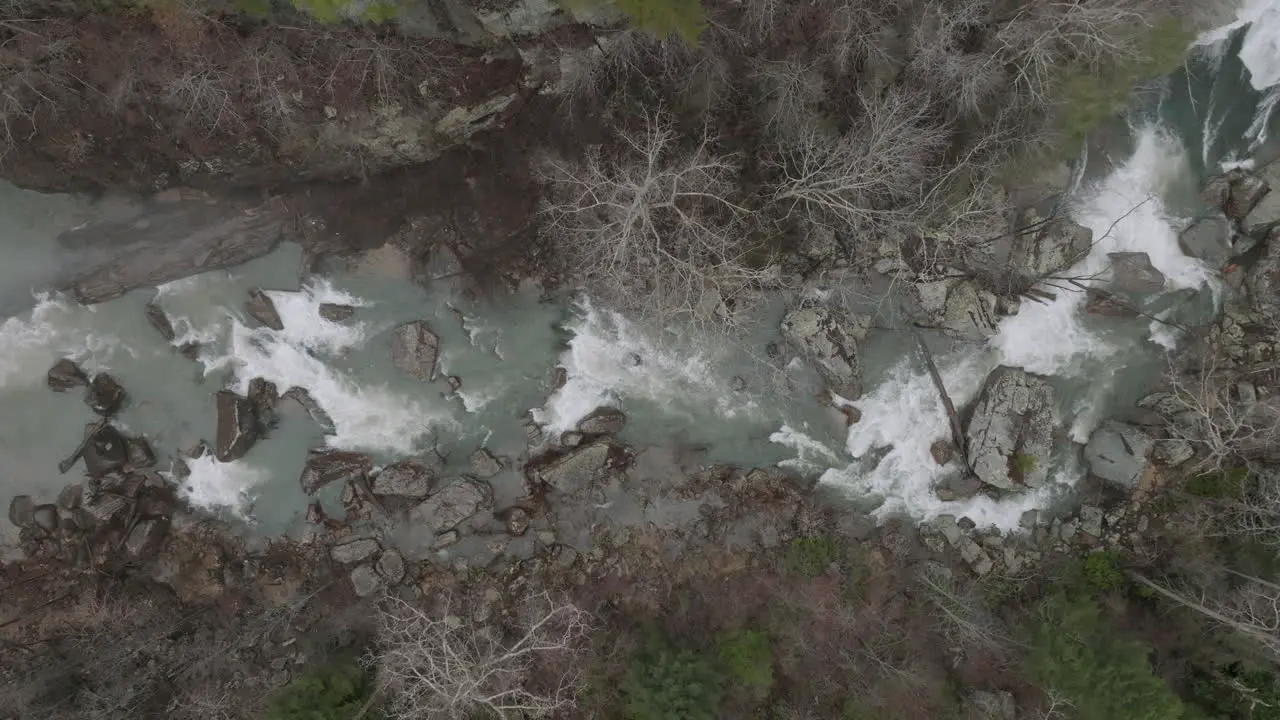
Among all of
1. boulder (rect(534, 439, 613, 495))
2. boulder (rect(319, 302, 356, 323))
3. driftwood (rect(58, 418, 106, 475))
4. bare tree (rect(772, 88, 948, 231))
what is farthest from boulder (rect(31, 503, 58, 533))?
bare tree (rect(772, 88, 948, 231))

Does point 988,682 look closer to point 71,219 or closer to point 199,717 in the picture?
point 199,717

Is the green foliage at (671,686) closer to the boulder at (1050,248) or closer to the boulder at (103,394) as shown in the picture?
the boulder at (1050,248)

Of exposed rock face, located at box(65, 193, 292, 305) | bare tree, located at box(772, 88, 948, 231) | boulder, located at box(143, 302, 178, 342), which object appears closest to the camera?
bare tree, located at box(772, 88, 948, 231)

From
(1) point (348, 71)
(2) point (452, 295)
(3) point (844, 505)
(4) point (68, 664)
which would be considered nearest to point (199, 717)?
(4) point (68, 664)

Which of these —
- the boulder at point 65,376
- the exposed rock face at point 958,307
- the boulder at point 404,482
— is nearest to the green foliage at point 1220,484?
the exposed rock face at point 958,307

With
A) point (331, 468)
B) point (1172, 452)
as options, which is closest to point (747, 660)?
point (331, 468)

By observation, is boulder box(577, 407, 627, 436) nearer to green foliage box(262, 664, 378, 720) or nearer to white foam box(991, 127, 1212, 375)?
green foliage box(262, 664, 378, 720)
